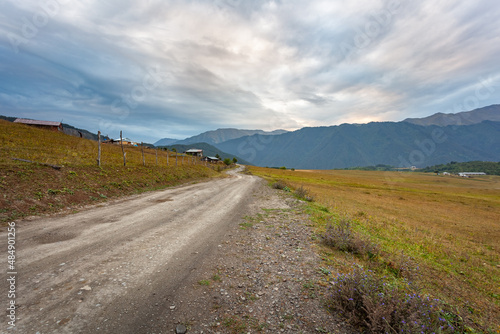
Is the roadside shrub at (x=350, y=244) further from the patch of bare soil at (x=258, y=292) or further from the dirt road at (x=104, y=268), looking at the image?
the dirt road at (x=104, y=268)

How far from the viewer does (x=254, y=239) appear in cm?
845

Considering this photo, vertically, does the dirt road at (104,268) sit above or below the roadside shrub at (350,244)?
above

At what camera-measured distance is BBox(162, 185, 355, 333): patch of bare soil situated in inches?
150

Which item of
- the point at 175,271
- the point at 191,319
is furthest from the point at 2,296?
the point at 191,319

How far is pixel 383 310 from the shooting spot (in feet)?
12.2

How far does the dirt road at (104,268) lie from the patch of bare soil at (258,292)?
0.48 metres

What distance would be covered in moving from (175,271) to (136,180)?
16828 millimetres

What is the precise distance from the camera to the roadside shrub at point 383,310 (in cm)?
357

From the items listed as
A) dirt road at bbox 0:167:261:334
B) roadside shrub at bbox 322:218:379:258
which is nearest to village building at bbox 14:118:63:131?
dirt road at bbox 0:167:261:334

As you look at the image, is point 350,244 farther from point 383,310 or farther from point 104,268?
point 104,268

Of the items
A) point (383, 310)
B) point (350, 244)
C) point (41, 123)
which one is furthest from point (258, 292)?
point (41, 123)

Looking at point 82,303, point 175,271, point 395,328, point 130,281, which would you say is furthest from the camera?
point 175,271

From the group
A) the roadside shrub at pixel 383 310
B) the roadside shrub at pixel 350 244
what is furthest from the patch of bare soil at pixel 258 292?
the roadside shrub at pixel 350 244

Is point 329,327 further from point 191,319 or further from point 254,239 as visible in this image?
point 254,239
